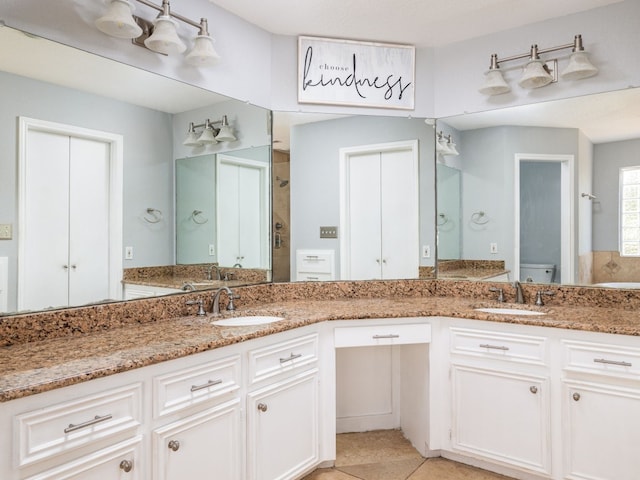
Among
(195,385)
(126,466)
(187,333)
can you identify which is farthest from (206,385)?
(126,466)

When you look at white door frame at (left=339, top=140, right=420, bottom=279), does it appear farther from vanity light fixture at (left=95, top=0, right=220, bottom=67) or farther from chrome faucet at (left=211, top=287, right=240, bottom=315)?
vanity light fixture at (left=95, top=0, right=220, bottom=67)

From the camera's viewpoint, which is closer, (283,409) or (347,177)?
(283,409)

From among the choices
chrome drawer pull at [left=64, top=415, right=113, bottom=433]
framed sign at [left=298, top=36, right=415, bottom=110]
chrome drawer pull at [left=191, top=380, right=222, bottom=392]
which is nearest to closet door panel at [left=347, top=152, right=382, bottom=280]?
framed sign at [left=298, top=36, right=415, bottom=110]

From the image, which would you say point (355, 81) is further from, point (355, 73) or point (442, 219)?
point (442, 219)

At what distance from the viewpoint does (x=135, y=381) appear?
1.42 meters

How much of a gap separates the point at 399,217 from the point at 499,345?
1.04 meters

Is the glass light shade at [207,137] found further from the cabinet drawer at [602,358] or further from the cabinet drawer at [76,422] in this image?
the cabinet drawer at [602,358]

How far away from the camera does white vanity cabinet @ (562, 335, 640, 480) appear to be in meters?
1.84

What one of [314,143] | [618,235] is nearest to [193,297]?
[314,143]

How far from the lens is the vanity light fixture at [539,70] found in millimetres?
2377

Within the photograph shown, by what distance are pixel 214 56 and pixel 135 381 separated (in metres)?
1.62

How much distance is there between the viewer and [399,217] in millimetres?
2867

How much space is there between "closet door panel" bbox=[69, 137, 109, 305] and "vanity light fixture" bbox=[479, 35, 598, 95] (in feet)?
7.20

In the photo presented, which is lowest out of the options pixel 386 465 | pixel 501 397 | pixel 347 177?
pixel 386 465
